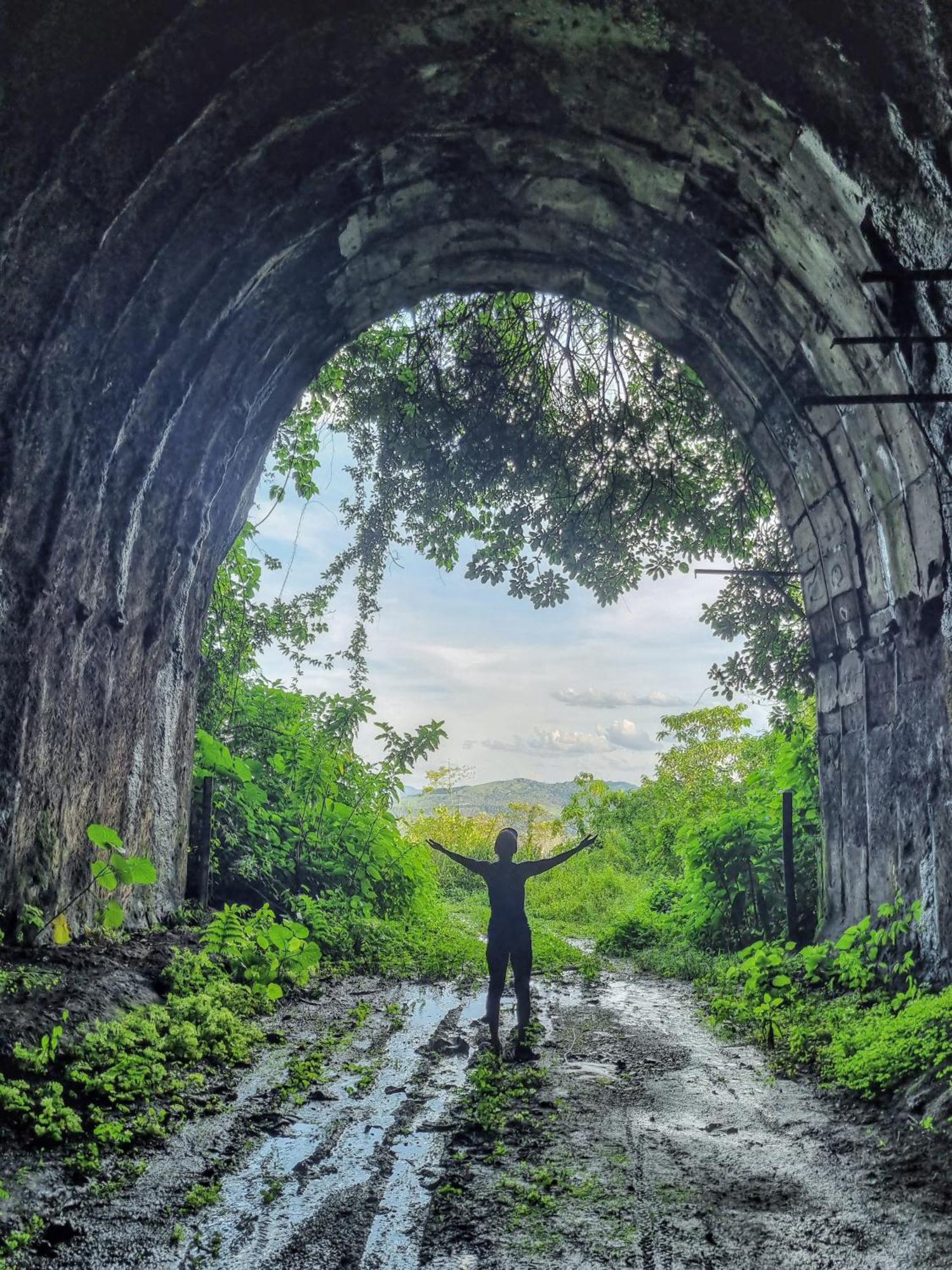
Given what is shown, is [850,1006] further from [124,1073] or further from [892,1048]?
[124,1073]

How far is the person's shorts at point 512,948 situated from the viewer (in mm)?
6926

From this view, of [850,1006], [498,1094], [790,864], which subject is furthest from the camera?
[790,864]

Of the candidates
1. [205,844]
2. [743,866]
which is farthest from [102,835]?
[743,866]

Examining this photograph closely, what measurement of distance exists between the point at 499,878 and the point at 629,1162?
3.00 m

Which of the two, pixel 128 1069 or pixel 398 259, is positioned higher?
pixel 398 259

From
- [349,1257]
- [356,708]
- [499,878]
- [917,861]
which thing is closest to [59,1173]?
[349,1257]

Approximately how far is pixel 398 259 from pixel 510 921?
612cm

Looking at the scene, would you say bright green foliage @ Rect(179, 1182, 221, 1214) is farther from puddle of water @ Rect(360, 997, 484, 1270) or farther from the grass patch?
puddle of water @ Rect(360, 997, 484, 1270)

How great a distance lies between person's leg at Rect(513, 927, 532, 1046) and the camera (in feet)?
22.3

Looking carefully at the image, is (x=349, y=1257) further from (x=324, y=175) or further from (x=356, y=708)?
(x=356, y=708)

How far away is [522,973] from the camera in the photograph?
691 cm

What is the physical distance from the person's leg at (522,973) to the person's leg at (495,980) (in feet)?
0.29

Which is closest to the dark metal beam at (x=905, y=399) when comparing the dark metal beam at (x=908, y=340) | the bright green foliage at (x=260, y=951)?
the dark metal beam at (x=908, y=340)

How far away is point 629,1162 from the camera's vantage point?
4191 millimetres
